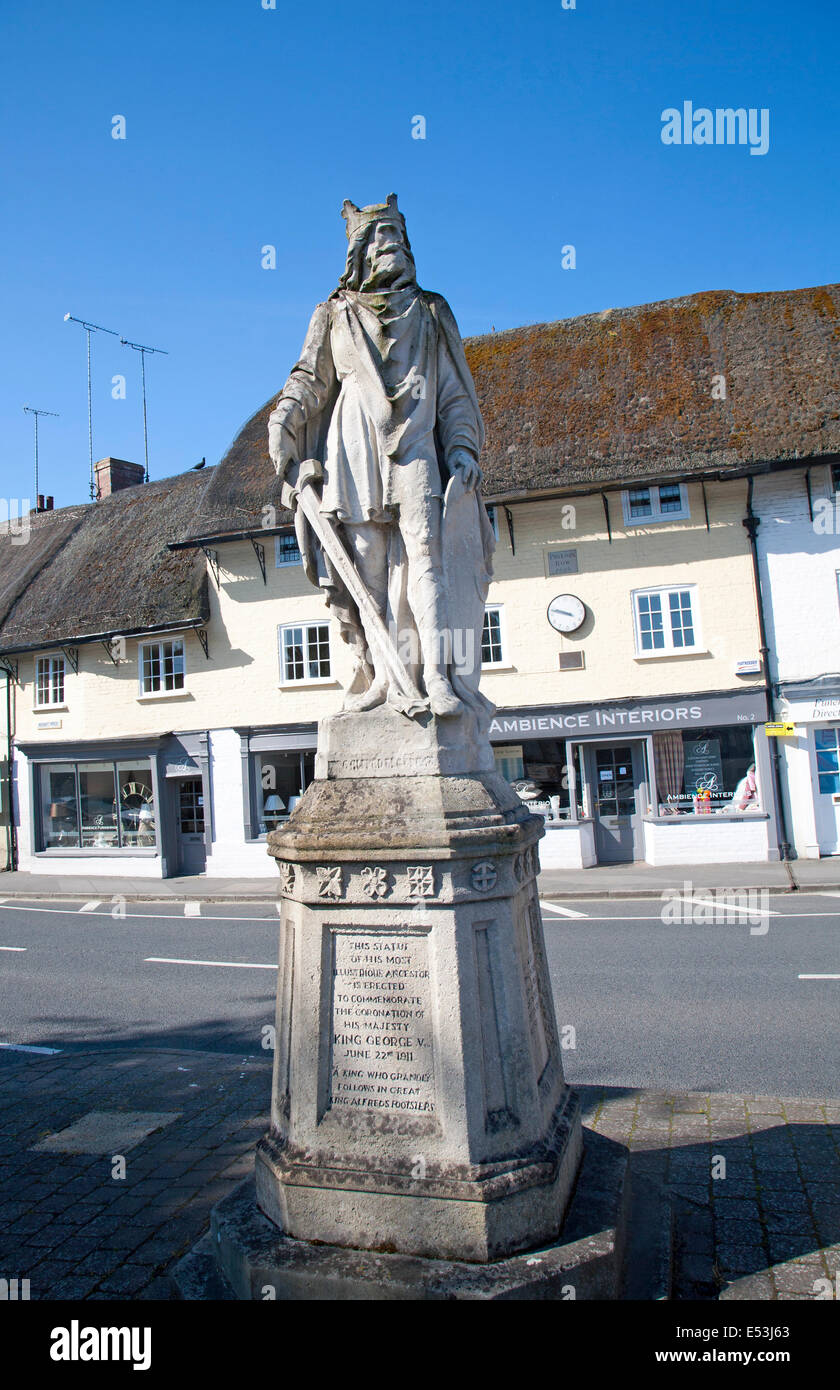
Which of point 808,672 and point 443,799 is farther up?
point 808,672

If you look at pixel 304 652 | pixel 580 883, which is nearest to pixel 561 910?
pixel 580 883

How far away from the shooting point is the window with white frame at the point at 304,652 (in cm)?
1880

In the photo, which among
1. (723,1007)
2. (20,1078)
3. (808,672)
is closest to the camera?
(20,1078)

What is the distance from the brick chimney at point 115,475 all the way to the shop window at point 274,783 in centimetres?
1205

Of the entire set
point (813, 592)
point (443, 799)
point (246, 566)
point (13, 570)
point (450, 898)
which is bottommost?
point (450, 898)

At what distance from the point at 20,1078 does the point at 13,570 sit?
872 inches

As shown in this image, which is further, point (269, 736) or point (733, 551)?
point (269, 736)

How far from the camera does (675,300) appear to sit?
19266mm

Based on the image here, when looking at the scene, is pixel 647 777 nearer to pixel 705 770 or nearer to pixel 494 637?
pixel 705 770

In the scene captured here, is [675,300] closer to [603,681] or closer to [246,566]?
[603,681]

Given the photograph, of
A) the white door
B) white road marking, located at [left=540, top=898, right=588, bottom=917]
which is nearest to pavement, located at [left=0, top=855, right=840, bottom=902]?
the white door

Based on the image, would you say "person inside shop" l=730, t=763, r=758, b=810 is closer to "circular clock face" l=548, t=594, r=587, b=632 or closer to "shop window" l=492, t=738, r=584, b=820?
"shop window" l=492, t=738, r=584, b=820

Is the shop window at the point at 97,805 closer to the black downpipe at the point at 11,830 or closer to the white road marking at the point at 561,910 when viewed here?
the black downpipe at the point at 11,830

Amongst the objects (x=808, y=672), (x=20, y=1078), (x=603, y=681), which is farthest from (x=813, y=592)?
(x=20, y=1078)
